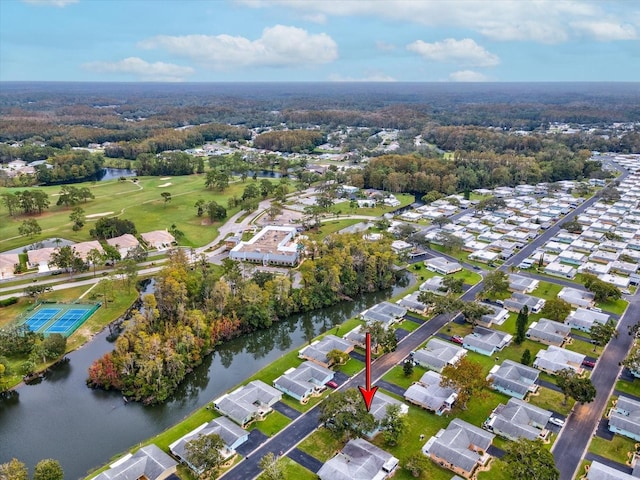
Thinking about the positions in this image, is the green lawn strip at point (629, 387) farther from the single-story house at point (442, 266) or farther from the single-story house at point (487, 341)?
the single-story house at point (442, 266)

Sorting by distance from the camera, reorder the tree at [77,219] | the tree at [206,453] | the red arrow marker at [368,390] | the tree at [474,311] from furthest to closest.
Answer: the tree at [77,219] < the tree at [474,311] < the tree at [206,453] < the red arrow marker at [368,390]

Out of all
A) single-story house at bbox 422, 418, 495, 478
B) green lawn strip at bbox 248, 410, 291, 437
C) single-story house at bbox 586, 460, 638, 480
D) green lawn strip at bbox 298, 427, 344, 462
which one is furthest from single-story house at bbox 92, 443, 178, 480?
single-story house at bbox 586, 460, 638, 480

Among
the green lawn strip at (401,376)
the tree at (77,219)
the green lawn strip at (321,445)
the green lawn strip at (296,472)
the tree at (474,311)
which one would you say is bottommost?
the green lawn strip at (296,472)

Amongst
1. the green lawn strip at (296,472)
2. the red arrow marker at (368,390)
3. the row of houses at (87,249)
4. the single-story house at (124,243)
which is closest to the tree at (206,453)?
the green lawn strip at (296,472)

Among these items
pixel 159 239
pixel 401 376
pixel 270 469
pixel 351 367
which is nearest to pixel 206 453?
pixel 270 469

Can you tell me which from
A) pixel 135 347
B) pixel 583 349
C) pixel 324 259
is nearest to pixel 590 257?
pixel 583 349

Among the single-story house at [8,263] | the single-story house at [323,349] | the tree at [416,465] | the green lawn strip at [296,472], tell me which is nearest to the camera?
the tree at [416,465]

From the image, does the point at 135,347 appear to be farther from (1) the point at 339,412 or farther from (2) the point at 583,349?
(2) the point at 583,349
